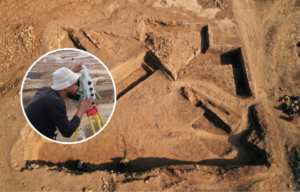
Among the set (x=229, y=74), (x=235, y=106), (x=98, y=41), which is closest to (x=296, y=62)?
(x=229, y=74)

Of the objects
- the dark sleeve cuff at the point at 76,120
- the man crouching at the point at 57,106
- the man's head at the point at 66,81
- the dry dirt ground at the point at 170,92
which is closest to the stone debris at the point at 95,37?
the dry dirt ground at the point at 170,92

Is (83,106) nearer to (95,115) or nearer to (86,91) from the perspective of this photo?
(86,91)

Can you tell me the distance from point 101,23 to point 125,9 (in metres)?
1.66

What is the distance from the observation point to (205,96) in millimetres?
7691

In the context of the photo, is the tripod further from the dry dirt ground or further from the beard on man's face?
Result: the dry dirt ground

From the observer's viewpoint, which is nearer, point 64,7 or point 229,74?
point 229,74

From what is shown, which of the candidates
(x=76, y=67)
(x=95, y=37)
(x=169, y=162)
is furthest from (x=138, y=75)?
(x=76, y=67)

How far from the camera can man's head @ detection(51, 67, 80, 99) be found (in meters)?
3.31

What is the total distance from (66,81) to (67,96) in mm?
433

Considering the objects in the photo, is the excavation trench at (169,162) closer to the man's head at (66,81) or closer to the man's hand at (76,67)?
the man's head at (66,81)

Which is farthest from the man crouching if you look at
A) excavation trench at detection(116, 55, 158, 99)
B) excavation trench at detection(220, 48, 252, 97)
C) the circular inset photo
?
excavation trench at detection(220, 48, 252, 97)

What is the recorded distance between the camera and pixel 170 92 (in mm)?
7586

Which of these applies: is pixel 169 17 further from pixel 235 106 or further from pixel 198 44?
pixel 235 106

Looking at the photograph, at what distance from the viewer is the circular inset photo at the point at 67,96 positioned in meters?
3.49
